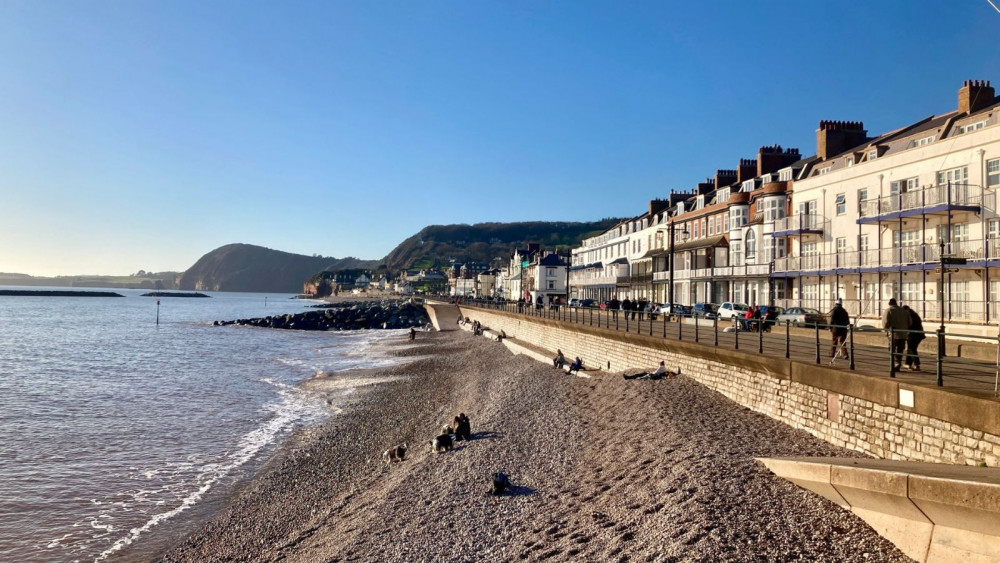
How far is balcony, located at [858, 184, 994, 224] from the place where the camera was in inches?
878

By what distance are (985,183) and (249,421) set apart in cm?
2822

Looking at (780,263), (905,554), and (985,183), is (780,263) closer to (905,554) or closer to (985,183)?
(985,183)

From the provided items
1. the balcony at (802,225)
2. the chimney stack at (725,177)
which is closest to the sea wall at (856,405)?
the balcony at (802,225)

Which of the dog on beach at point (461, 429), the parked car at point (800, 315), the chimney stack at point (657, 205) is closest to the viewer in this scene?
the dog on beach at point (461, 429)

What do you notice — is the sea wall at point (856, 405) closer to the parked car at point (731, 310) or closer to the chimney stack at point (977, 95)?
the parked car at point (731, 310)

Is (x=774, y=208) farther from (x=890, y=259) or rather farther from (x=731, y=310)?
(x=890, y=259)

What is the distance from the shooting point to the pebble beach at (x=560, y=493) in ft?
25.1

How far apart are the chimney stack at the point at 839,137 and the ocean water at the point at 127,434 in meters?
30.6

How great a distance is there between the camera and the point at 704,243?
146ft

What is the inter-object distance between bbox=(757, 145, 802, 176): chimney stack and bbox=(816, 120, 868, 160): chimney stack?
5842 millimetres

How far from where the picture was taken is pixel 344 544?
10.4 metres

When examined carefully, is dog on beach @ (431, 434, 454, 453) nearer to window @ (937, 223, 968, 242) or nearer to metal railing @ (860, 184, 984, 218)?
metal railing @ (860, 184, 984, 218)

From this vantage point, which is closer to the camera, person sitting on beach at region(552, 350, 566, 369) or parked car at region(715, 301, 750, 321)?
person sitting on beach at region(552, 350, 566, 369)

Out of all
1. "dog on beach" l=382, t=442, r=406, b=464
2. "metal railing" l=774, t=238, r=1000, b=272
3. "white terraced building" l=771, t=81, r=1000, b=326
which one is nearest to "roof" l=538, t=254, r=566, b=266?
"white terraced building" l=771, t=81, r=1000, b=326
